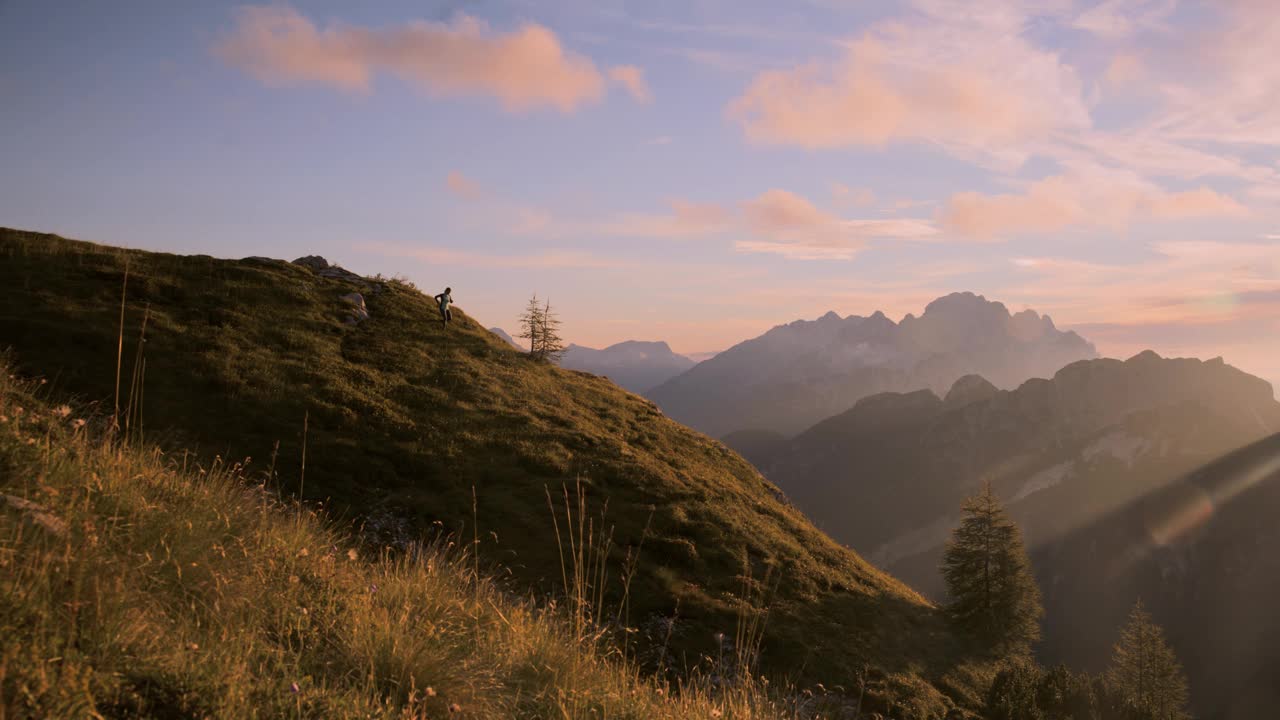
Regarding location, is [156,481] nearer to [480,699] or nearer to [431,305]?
[480,699]

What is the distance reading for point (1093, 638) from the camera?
568ft

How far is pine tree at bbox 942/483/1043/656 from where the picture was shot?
33.7 metres

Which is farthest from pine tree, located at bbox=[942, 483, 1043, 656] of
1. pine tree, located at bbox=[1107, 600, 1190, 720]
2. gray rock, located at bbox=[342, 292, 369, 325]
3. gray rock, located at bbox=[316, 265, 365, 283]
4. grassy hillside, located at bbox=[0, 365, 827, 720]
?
gray rock, located at bbox=[316, 265, 365, 283]

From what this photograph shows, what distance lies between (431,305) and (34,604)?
43950mm

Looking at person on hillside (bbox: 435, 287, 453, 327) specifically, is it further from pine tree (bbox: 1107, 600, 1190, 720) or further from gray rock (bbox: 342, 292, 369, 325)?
pine tree (bbox: 1107, 600, 1190, 720)

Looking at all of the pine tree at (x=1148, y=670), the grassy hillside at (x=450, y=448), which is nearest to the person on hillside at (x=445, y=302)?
the grassy hillside at (x=450, y=448)

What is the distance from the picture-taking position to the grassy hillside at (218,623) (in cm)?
352

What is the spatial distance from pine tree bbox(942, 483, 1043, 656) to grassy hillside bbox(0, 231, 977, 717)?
3.57m

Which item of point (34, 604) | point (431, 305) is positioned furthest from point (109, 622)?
point (431, 305)

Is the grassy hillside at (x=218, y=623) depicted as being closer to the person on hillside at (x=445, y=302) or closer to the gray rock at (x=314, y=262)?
the person on hillside at (x=445, y=302)

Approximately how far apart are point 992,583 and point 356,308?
43.2 metres

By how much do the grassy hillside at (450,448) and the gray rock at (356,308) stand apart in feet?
2.48

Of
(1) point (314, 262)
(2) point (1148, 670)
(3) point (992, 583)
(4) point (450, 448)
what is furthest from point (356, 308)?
(2) point (1148, 670)

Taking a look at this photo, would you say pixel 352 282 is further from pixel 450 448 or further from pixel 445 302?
pixel 450 448
